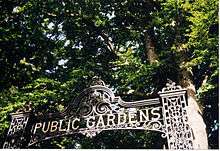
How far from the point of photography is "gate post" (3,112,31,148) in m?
6.73

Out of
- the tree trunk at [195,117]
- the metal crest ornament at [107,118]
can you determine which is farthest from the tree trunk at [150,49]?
the metal crest ornament at [107,118]

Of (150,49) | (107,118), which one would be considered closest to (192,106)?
(150,49)

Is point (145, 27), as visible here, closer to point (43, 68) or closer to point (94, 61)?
point (94, 61)

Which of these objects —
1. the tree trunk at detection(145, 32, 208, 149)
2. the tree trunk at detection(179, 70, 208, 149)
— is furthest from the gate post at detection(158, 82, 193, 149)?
the tree trunk at detection(179, 70, 208, 149)

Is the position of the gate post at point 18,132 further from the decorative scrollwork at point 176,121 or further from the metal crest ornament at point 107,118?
the decorative scrollwork at point 176,121

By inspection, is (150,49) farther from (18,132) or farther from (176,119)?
(18,132)

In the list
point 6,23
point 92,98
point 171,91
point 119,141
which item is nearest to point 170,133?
point 171,91

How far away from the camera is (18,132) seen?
683 centimetres

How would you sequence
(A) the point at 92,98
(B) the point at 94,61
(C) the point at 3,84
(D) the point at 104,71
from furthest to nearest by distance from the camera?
(B) the point at 94,61 < (D) the point at 104,71 < (C) the point at 3,84 < (A) the point at 92,98

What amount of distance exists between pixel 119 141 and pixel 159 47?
131 inches

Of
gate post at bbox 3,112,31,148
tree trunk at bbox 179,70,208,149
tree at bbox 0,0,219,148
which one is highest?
tree at bbox 0,0,219,148

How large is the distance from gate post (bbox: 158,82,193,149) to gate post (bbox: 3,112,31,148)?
8.82ft

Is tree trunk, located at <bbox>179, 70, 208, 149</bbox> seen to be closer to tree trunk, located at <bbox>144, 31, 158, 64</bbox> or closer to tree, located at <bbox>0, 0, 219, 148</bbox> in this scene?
tree, located at <bbox>0, 0, 219, 148</bbox>

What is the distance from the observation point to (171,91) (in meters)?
6.49
